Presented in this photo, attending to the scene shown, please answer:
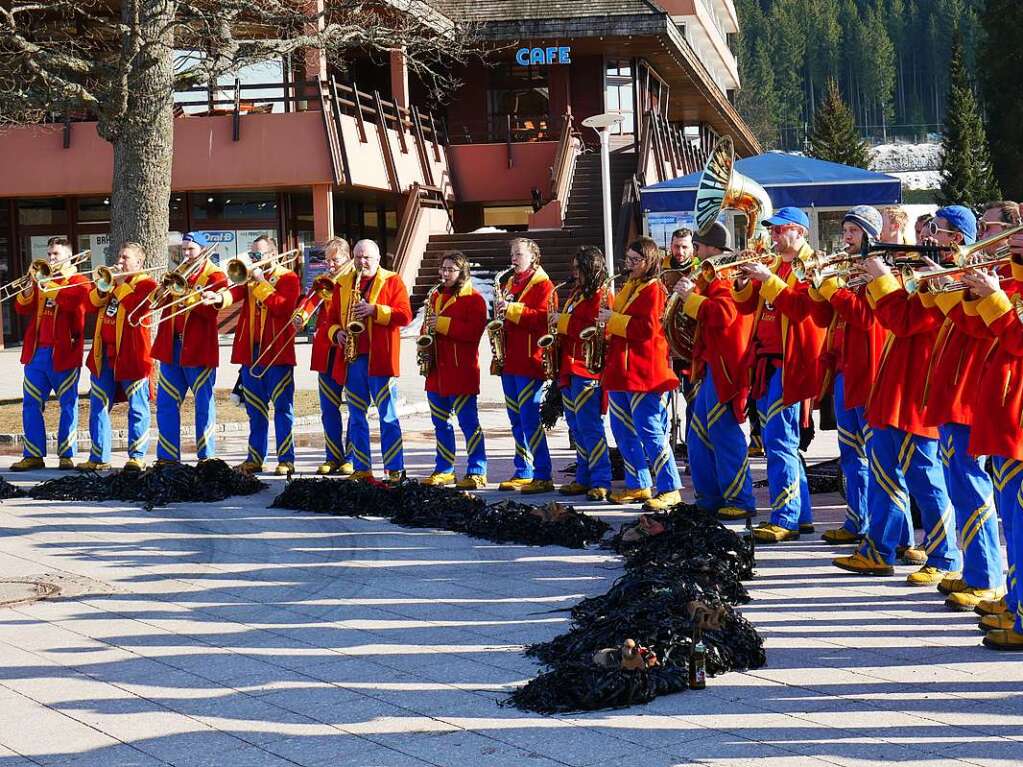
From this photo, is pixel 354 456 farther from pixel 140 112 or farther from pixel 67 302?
pixel 140 112

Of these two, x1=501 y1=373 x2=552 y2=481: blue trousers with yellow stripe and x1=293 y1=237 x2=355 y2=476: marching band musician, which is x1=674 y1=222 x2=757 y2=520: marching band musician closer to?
x1=501 y1=373 x2=552 y2=481: blue trousers with yellow stripe

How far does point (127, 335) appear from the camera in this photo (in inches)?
498

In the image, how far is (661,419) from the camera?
1048 cm

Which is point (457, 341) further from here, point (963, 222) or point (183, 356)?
point (963, 222)

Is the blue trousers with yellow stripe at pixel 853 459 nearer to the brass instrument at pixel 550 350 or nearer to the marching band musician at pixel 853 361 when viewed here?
the marching band musician at pixel 853 361

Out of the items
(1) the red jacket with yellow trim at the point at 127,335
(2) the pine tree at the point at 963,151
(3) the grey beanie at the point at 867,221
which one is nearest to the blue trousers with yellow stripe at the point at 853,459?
(3) the grey beanie at the point at 867,221

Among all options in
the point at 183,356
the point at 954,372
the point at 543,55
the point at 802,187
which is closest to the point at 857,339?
the point at 954,372

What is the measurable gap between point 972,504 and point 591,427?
4.40 metres

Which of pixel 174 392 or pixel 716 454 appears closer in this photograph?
pixel 716 454

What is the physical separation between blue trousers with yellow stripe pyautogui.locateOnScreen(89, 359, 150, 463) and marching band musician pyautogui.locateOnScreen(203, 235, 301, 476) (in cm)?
89

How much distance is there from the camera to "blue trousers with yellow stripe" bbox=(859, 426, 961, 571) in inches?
309

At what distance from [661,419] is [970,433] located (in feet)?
12.9

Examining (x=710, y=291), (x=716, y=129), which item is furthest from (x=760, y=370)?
(x=716, y=129)

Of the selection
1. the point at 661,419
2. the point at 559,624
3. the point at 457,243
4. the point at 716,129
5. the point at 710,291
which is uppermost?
the point at 716,129
